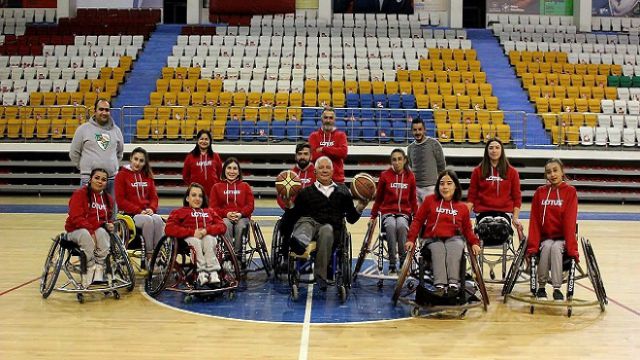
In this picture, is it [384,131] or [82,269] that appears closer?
[82,269]

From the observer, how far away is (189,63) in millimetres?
17531

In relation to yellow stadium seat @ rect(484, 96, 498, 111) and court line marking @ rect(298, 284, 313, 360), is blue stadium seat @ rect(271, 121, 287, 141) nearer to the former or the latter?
yellow stadium seat @ rect(484, 96, 498, 111)

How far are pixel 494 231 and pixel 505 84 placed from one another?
12078mm

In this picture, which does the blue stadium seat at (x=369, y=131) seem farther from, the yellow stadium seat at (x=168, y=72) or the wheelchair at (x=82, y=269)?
Answer: the wheelchair at (x=82, y=269)

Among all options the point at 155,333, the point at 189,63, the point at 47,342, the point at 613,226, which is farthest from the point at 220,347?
the point at 189,63

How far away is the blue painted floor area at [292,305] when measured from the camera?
4.99 metres

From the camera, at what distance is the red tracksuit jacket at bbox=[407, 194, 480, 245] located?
518 cm

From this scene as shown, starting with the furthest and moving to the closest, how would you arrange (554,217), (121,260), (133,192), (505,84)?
(505,84)
(133,192)
(121,260)
(554,217)

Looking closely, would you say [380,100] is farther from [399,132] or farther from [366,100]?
[399,132]

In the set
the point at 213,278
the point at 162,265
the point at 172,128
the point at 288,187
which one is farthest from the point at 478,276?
the point at 172,128

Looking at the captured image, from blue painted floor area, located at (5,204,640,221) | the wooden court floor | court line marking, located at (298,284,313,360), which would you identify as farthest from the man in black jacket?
blue painted floor area, located at (5,204,640,221)

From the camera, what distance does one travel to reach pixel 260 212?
11.9 meters

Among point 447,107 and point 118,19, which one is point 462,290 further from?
point 118,19

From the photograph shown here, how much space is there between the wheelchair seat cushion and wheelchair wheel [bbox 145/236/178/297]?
2.65 meters
